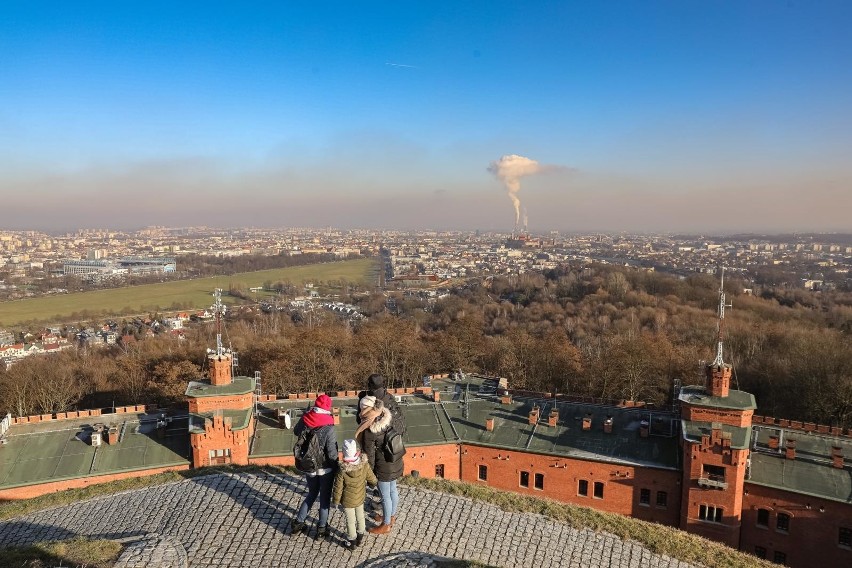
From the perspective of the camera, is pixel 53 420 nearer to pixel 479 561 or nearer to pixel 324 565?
pixel 324 565

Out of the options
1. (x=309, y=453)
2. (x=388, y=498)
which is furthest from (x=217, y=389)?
(x=309, y=453)

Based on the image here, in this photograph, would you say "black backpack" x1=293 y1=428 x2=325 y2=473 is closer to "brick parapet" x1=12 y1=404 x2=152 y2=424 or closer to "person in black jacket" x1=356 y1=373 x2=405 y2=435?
"person in black jacket" x1=356 y1=373 x2=405 y2=435

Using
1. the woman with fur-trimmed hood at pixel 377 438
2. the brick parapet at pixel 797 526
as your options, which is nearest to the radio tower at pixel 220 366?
the woman with fur-trimmed hood at pixel 377 438

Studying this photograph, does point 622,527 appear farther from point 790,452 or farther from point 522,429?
point 790,452

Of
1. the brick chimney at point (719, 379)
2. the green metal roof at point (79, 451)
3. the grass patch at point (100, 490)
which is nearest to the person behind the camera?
the grass patch at point (100, 490)

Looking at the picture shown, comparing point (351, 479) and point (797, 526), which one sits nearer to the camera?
point (351, 479)

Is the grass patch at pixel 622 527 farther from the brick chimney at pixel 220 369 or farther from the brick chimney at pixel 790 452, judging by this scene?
the brick chimney at pixel 220 369
